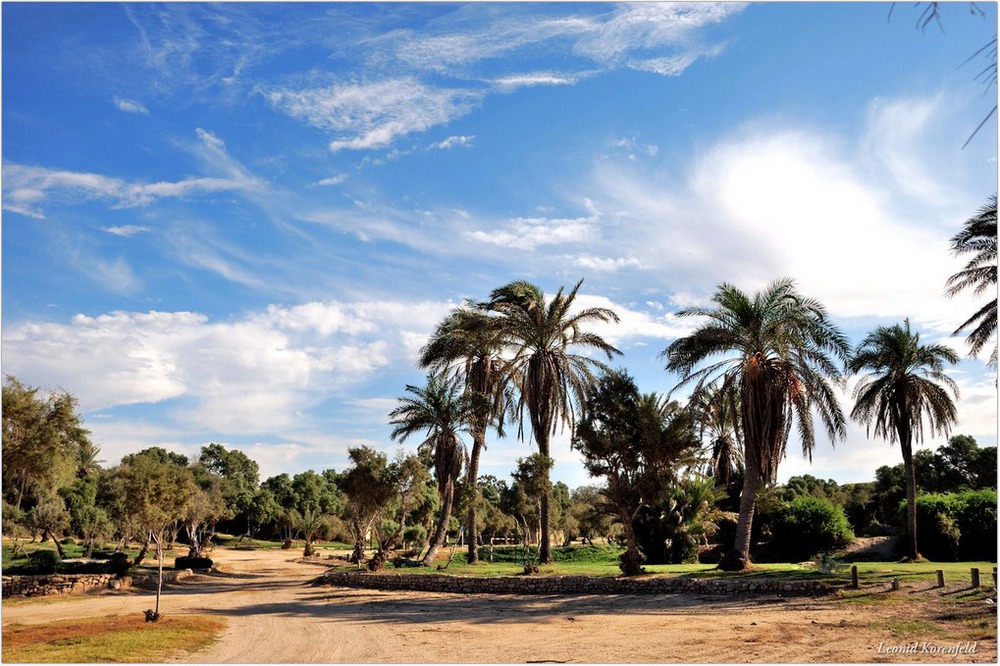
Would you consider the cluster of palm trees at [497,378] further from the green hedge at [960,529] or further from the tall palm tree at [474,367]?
the green hedge at [960,529]

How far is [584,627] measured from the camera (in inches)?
720

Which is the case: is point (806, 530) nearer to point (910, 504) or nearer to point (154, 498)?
point (910, 504)

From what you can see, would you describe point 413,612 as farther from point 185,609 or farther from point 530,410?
point 530,410

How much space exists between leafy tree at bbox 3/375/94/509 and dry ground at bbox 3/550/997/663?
459 centimetres

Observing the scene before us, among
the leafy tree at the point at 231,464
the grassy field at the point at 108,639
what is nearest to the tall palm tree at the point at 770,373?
the grassy field at the point at 108,639

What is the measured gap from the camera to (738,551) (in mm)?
27453

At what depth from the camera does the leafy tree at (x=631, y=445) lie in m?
27.1

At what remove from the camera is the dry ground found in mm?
14164

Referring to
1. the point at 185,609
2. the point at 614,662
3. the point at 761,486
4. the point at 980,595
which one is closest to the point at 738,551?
the point at 761,486

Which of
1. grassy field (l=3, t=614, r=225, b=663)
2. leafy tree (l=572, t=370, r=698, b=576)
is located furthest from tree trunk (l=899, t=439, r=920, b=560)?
grassy field (l=3, t=614, r=225, b=663)

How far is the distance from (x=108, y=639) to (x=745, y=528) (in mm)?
22053

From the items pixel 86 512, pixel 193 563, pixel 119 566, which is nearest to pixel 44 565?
pixel 119 566

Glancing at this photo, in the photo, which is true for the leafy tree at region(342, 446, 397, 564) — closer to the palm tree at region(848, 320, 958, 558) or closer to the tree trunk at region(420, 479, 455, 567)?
the tree trunk at region(420, 479, 455, 567)

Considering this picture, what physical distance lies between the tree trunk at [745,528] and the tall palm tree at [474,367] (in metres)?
12.7
